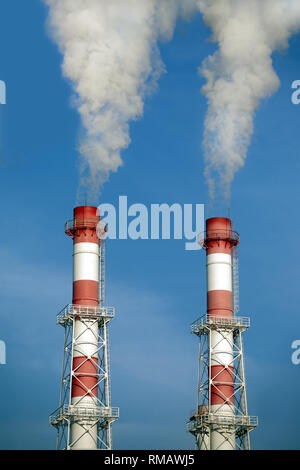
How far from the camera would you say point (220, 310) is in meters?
72.1

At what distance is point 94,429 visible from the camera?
69.0m

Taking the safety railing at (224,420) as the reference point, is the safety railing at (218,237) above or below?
above

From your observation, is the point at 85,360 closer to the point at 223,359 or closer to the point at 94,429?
the point at 94,429

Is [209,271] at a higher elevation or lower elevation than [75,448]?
higher

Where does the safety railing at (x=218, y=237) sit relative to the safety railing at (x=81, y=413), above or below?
above

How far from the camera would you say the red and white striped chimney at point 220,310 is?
70.4 metres

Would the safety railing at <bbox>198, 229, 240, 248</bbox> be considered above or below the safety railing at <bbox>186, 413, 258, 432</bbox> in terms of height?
above

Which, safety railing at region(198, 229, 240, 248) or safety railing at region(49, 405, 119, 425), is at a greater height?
safety railing at region(198, 229, 240, 248)

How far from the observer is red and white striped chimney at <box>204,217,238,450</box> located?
70.4 meters

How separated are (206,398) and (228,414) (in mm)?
2170
